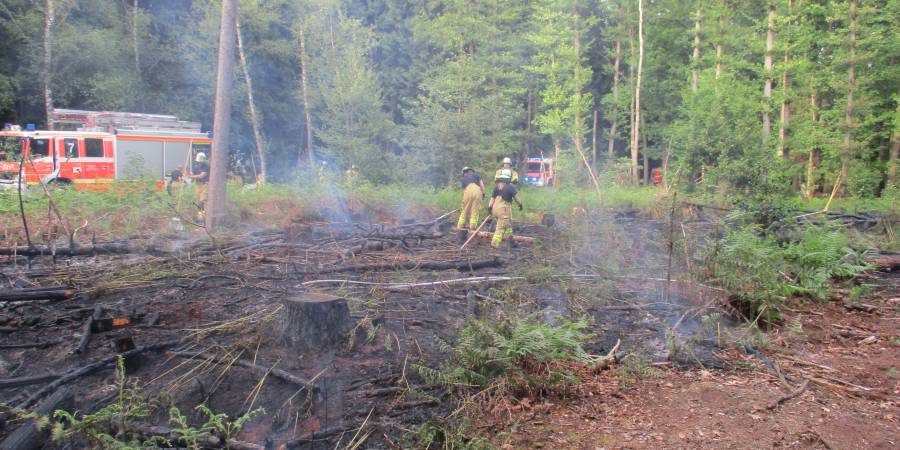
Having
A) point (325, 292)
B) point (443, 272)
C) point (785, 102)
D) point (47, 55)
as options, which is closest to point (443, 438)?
point (325, 292)

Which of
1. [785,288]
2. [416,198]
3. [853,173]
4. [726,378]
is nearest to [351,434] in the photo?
[726,378]

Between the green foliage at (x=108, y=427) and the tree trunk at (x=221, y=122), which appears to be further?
the tree trunk at (x=221, y=122)

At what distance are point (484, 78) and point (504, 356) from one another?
1702 cm

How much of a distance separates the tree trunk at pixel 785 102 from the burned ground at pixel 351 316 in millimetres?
12374

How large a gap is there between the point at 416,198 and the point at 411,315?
33.4ft

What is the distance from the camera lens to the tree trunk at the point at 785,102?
62.1 ft

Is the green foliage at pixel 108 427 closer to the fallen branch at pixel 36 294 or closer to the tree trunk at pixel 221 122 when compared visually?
the fallen branch at pixel 36 294

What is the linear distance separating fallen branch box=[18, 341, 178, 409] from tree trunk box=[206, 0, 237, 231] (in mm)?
6855

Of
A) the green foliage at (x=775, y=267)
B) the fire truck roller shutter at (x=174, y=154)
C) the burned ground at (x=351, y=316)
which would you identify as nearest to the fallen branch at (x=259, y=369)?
the burned ground at (x=351, y=316)

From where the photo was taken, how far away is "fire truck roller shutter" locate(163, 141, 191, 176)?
20219mm

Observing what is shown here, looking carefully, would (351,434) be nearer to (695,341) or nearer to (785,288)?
(695,341)

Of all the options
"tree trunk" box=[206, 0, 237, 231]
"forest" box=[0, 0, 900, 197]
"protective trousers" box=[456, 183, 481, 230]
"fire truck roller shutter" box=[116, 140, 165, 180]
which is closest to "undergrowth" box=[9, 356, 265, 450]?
"tree trunk" box=[206, 0, 237, 231]

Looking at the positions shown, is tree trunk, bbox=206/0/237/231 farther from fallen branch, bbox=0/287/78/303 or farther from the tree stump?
the tree stump

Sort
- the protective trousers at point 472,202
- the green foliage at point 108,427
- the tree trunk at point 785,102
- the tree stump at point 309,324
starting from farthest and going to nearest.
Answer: the tree trunk at point 785,102, the protective trousers at point 472,202, the tree stump at point 309,324, the green foliage at point 108,427
